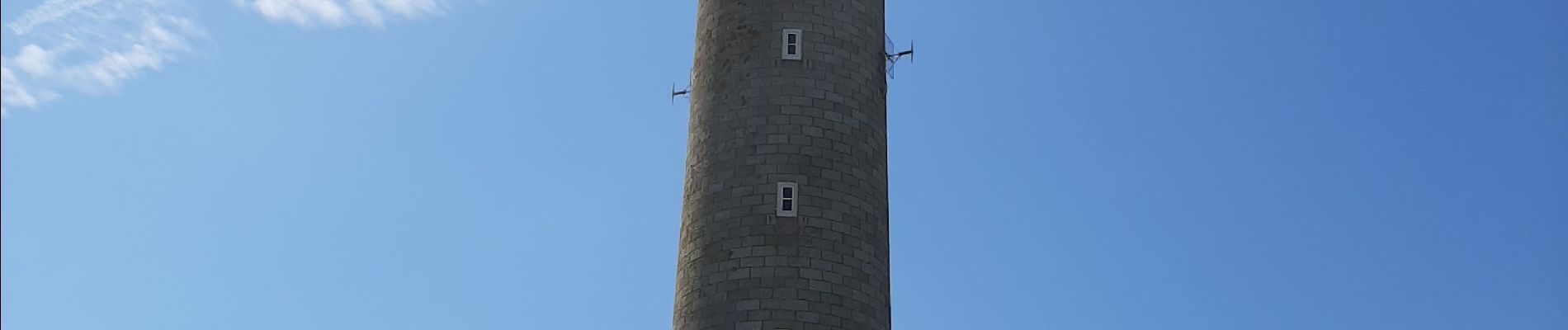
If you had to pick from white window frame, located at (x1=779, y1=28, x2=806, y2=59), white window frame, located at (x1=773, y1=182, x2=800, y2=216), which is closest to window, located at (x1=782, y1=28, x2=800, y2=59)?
white window frame, located at (x1=779, y1=28, x2=806, y2=59)

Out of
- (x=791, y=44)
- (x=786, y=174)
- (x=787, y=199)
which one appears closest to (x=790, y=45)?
(x=791, y=44)

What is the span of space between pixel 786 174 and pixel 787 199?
59cm

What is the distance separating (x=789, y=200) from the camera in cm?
4122

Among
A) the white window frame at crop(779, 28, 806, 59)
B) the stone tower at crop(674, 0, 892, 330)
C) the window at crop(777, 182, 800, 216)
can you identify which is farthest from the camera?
the white window frame at crop(779, 28, 806, 59)

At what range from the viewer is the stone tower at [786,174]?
4056 centimetres

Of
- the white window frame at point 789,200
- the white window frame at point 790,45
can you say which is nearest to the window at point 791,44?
the white window frame at point 790,45

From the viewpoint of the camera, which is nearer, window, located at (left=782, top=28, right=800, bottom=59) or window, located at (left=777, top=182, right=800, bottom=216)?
window, located at (left=777, top=182, right=800, bottom=216)

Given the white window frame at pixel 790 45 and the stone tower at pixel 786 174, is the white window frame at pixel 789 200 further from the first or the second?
the white window frame at pixel 790 45

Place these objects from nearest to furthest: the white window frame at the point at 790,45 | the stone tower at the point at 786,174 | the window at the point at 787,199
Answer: the stone tower at the point at 786,174 → the window at the point at 787,199 → the white window frame at the point at 790,45

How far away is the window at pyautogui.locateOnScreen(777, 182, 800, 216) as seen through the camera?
41.1 meters

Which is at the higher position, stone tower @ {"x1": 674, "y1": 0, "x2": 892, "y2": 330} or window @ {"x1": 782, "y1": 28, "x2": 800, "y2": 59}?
window @ {"x1": 782, "y1": 28, "x2": 800, "y2": 59}

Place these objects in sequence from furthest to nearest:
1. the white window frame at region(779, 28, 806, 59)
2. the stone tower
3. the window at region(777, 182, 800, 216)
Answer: the white window frame at region(779, 28, 806, 59), the window at region(777, 182, 800, 216), the stone tower

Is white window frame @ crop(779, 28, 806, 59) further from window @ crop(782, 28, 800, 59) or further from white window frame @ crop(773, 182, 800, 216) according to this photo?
white window frame @ crop(773, 182, 800, 216)

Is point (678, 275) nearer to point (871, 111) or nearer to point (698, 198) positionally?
point (698, 198)
